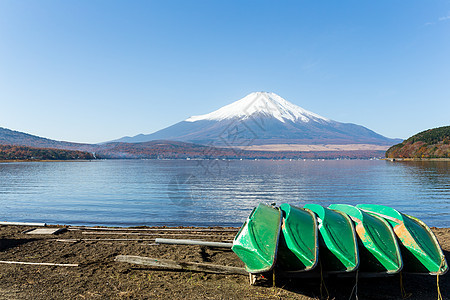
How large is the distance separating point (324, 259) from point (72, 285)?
5.54 meters

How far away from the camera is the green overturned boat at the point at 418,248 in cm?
693

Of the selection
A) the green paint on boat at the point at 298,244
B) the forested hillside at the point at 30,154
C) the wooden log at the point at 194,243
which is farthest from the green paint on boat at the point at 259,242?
the forested hillside at the point at 30,154

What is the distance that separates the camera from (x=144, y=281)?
7.38m

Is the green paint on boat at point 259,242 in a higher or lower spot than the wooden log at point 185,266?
higher

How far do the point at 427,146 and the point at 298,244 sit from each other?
14534cm

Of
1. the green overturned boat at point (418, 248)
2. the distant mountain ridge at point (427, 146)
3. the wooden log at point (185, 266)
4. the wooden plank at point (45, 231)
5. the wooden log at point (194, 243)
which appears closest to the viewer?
the green overturned boat at point (418, 248)

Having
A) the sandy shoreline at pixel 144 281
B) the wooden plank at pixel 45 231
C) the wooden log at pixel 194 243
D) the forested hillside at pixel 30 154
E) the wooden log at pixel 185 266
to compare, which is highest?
the forested hillside at pixel 30 154

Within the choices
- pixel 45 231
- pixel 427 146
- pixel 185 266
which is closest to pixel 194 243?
pixel 185 266

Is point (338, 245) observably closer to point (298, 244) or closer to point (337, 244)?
point (337, 244)

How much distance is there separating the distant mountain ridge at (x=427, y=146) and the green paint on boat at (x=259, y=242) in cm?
12976

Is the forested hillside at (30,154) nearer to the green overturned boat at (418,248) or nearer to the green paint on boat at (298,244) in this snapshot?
the green paint on boat at (298,244)

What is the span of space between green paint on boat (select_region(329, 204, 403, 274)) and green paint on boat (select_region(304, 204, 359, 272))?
32cm

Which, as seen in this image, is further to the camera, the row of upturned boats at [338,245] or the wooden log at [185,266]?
the wooden log at [185,266]

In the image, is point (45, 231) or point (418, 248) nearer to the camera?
point (418, 248)
